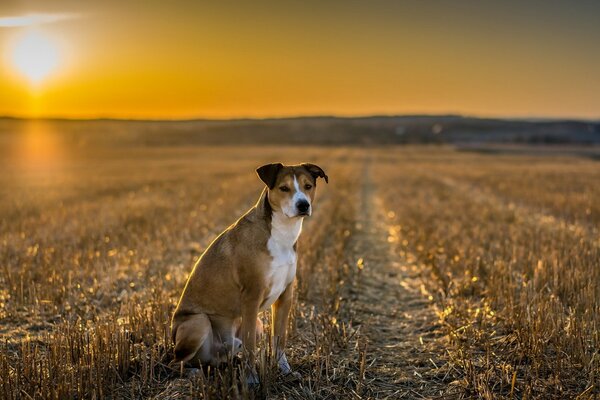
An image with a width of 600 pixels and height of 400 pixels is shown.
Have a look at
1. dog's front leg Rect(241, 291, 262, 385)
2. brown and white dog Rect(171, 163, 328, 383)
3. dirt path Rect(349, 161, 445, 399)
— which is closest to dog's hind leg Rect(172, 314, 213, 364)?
brown and white dog Rect(171, 163, 328, 383)

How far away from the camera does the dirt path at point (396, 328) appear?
5.09 m

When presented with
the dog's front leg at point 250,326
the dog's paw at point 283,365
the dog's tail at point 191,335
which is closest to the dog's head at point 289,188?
the dog's front leg at point 250,326

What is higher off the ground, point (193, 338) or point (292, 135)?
point (292, 135)

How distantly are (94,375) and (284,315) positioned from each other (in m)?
1.77

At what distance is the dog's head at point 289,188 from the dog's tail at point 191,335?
3.99ft

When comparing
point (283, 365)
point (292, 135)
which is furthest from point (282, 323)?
point (292, 135)

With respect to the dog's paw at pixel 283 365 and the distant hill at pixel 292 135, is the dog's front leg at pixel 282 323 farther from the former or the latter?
the distant hill at pixel 292 135

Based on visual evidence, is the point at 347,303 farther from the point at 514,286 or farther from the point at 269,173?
the point at 269,173

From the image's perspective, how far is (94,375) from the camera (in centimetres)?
480

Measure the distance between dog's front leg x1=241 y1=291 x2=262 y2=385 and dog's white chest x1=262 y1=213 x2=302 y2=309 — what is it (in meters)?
0.17

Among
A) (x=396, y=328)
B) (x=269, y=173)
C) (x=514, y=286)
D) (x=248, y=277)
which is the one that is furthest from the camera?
(x=514, y=286)

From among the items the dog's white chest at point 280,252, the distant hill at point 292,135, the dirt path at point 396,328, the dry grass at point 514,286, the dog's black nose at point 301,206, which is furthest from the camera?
the distant hill at point 292,135

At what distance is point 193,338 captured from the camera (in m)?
4.82

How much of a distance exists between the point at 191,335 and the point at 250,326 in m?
0.54
